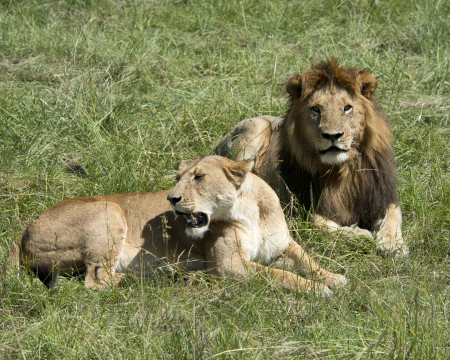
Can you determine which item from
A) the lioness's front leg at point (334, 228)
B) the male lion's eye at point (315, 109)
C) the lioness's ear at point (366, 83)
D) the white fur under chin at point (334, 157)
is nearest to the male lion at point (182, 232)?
the lioness's front leg at point (334, 228)

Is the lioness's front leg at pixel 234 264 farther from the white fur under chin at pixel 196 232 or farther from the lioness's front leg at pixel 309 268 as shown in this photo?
the white fur under chin at pixel 196 232

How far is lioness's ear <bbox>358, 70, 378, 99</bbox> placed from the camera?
15.5 feet

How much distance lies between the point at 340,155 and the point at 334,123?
242mm

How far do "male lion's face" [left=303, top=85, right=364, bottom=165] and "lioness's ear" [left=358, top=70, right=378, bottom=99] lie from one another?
6.6 inches

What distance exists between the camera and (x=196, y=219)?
13.0 feet

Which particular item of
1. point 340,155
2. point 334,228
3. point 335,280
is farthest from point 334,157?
point 335,280

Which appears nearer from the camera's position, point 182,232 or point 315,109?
point 182,232

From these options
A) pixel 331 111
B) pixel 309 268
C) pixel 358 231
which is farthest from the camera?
pixel 358 231

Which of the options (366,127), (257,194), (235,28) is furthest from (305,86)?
(235,28)

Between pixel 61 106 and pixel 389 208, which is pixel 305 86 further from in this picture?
pixel 61 106

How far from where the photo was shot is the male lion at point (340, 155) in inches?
179

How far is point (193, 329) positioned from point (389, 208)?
2379 millimetres

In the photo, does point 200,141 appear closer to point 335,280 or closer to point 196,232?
point 196,232

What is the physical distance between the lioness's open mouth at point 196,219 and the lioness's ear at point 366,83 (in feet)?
5.43
